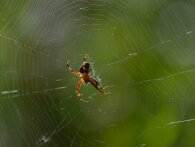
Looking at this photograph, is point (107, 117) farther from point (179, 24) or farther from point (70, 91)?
point (179, 24)

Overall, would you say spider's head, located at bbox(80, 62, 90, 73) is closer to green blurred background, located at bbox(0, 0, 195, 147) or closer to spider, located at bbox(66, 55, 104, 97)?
spider, located at bbox(66, 55, 104, 97)

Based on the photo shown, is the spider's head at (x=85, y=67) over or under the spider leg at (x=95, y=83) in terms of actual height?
over

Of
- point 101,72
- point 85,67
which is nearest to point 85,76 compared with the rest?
point 85,67

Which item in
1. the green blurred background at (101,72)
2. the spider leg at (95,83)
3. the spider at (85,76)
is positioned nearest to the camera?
the green blurred background at (101,72)

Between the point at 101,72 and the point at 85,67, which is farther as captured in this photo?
the point at 85,67

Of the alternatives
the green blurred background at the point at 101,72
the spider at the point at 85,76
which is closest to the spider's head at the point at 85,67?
the spider at the point at 85,76

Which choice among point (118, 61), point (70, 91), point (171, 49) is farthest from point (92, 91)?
point (171, 49)

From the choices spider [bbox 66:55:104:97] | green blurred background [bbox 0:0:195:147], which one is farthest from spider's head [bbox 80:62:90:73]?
green blurred background [bbox 0:0:195:147]

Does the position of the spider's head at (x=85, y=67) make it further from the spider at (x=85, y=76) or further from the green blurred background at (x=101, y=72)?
the green blurred background at (x=101, y=72)

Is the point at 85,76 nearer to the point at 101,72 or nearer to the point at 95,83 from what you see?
the point at 95,83
